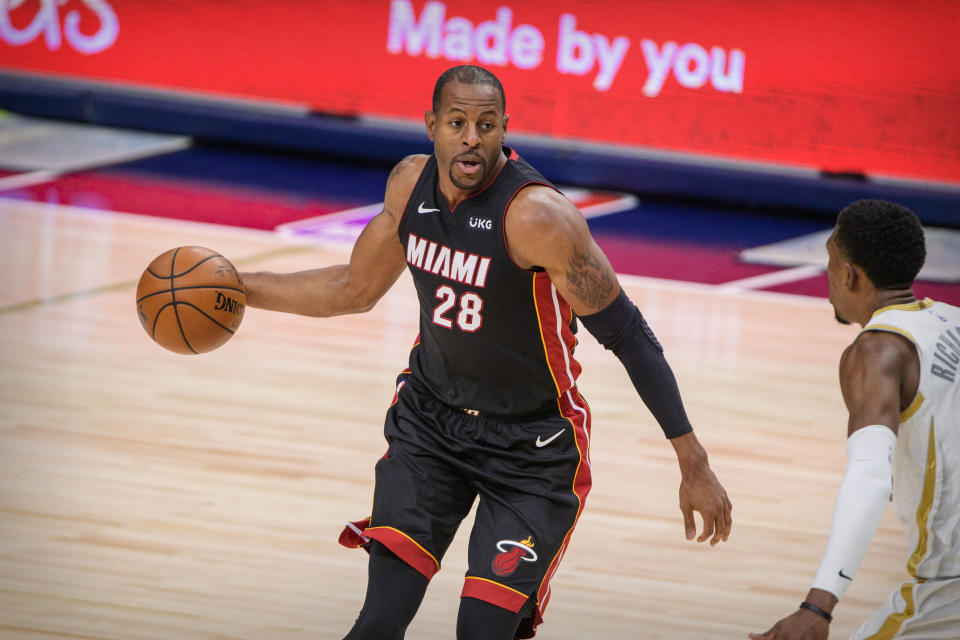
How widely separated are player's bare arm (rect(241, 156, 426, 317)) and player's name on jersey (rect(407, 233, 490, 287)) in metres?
0.19

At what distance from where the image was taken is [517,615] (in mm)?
3207

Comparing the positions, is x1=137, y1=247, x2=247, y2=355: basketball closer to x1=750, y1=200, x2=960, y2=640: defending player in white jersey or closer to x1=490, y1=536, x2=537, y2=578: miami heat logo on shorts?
x1=490, y1=536, x2=537, y2=578: miami heat logo on shorts

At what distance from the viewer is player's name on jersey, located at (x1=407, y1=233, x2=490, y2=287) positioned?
10.4ft

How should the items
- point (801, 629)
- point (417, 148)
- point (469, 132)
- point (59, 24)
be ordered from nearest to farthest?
point (801, 629)
point (469, 132)
point (417, 148)
point (59, 24)

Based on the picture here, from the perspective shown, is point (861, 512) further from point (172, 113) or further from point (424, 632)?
point (172, 113)

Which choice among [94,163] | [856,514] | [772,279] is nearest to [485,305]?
[856,514]

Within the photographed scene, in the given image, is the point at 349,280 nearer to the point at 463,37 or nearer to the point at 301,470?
the point at 301,470

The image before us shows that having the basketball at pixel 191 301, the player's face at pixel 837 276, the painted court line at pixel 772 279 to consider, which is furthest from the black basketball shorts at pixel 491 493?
the painted court line at pixel 772 279

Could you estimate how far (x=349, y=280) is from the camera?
11.7 feet

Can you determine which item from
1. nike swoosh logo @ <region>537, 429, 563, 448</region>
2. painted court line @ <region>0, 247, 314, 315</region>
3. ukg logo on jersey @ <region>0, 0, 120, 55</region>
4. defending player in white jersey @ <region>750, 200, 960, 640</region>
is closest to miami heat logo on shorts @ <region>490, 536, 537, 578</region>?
nike swoosh logo @ <region>537, 429, 563, 448</region>

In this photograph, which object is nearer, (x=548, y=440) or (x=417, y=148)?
(x=548, y=440)

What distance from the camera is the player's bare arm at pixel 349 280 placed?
350 cm

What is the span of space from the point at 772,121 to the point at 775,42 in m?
0.56

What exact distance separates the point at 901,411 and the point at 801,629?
601 mm
